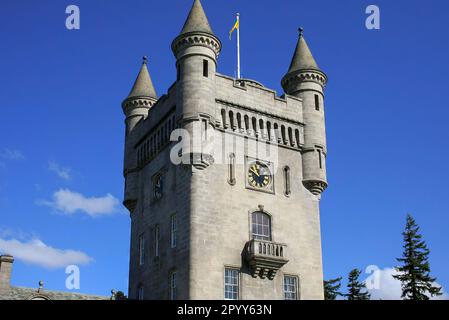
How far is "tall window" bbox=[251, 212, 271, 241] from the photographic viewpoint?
142 ft

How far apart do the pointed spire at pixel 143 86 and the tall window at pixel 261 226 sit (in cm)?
1653

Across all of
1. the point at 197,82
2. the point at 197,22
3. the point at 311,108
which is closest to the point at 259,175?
the point at 311,108

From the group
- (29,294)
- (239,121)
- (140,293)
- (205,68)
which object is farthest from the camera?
(29,294)

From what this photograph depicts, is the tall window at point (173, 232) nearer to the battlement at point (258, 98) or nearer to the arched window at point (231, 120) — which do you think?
the arched window at point (231, 120)

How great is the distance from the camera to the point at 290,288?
1700 inches

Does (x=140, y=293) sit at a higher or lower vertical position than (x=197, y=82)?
lower

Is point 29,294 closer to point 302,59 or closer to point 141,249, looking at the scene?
point 141,249

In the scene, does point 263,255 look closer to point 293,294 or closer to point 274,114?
point 293,294

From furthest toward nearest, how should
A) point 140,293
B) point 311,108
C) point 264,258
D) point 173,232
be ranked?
point 311,108
point 140,293
point 173,232
point 264,258

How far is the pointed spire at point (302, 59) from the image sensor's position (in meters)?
50.1

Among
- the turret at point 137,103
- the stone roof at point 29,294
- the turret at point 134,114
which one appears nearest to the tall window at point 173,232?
the turret at point 134,114

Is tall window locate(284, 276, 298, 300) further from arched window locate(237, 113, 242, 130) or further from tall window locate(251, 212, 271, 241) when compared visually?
arched window locate(237, 113, 242, 130)

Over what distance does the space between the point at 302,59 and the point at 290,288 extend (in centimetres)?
1902

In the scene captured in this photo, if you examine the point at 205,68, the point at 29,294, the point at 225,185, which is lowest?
the point at 29,294
